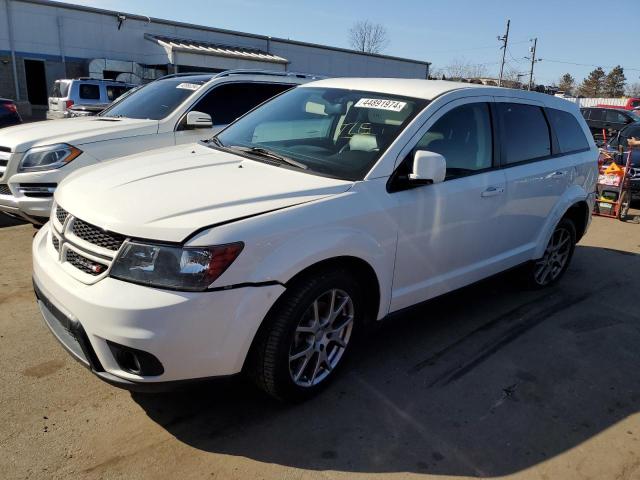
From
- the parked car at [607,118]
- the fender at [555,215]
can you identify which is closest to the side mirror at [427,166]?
the fender at [555,215]

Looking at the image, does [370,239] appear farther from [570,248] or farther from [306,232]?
[570,248]

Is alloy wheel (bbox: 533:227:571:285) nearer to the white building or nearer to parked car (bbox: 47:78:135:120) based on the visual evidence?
parked car (bbox: 47:78:135:120)

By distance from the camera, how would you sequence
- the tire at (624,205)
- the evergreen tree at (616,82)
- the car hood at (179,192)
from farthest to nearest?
the evergreen tree at (616,82)
the tire at (624,205)
the car hood at (179,192)

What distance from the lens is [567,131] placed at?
497 centimetres

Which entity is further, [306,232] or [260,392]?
[260,392]

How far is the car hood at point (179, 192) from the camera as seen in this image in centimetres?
251

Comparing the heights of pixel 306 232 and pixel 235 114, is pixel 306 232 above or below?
below

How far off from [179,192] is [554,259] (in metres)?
3.87

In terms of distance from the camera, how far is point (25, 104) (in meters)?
24.9

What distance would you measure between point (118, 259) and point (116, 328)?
33 centimetres

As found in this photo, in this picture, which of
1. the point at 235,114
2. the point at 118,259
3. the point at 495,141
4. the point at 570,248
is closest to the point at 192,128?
the point at 235,114

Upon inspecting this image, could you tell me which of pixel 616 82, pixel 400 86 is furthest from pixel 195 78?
pixel 616 82

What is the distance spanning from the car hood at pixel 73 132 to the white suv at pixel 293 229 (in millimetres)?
2033

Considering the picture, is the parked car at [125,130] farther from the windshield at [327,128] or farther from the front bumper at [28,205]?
the windshield at [327,128]
